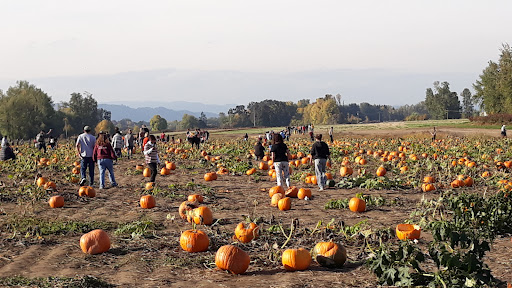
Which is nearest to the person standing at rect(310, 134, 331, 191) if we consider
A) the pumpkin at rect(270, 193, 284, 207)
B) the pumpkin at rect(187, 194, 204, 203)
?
the pumpkin at rect(270, 193, 284, 207)

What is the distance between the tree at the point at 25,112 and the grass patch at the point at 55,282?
97.2m

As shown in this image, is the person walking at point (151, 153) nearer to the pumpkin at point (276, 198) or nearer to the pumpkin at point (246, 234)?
the pumpkin at point (276, 198)

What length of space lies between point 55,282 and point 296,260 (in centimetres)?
297

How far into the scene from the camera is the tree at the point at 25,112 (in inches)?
3711

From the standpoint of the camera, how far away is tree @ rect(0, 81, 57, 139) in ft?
309

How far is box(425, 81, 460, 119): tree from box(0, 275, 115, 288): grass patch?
151 metres

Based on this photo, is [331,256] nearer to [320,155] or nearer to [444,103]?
[320,155]

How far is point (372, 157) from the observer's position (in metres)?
25.8

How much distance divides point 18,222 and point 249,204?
528 cm

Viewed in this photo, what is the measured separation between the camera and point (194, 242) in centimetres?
775

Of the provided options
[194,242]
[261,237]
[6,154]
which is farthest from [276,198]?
[6,154]

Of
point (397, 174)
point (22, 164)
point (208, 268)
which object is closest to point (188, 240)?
point (208, 268)

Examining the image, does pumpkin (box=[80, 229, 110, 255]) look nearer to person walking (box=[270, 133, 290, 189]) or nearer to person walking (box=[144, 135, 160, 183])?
person walking (box=[270, 133, 290, 189])

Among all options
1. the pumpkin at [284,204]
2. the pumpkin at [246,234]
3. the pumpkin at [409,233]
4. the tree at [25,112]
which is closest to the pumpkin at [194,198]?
the pumpkin at [284,204]
